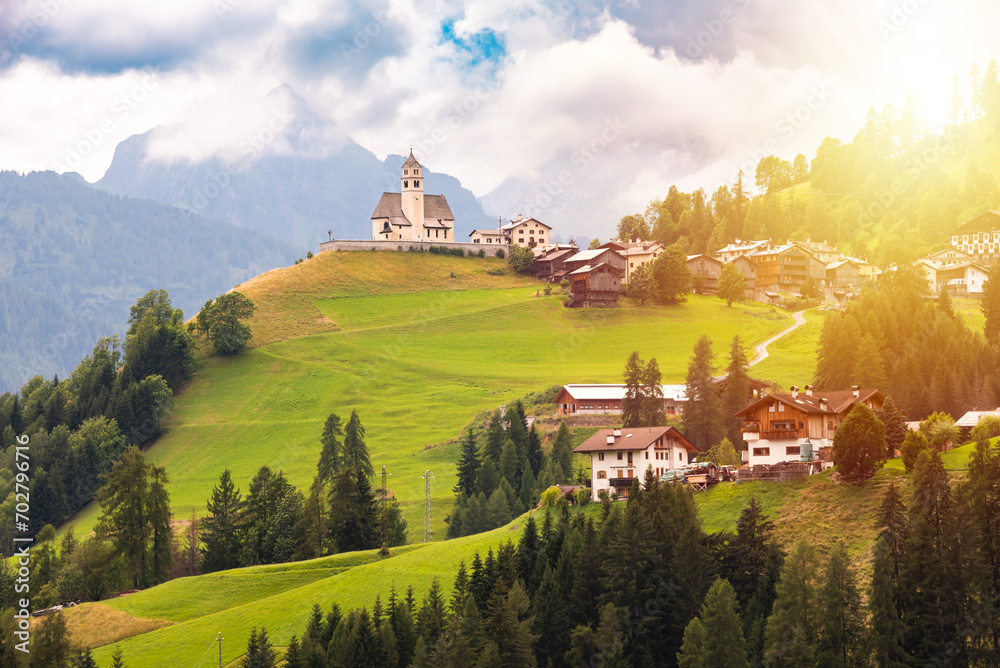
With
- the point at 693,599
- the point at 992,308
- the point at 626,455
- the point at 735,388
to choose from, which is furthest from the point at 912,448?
the point at 992,308

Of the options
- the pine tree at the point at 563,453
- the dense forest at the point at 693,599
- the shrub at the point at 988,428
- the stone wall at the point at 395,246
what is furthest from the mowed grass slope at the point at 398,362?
the shrub at the point at 988,428

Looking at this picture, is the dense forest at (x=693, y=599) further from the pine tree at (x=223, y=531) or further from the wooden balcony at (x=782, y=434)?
the pine tree at (x=223, y=531)

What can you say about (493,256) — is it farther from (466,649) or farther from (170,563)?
(466,649)

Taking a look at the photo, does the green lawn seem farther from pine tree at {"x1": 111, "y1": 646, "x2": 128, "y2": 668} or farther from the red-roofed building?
pine tree at {"x1": 111, "y1": 646, "x2": 128, "y2": 668}

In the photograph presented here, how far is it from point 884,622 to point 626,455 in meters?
31.3

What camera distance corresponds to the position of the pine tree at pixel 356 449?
10069 centimetres

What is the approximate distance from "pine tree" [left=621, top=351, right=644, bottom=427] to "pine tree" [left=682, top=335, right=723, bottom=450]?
502cm

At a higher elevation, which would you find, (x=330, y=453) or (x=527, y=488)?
(x=330, y=453)

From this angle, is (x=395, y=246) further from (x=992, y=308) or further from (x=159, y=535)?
(x=992, y=308)

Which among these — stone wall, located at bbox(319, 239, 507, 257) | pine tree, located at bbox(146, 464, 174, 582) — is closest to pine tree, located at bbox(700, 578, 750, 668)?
pine tree, located at bbox(146, 464, 174, 582)

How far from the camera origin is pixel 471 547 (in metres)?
70.2

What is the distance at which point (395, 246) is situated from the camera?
630ft

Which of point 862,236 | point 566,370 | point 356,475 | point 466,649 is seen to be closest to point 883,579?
point 466,649

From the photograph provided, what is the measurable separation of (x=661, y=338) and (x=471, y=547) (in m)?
77.3
